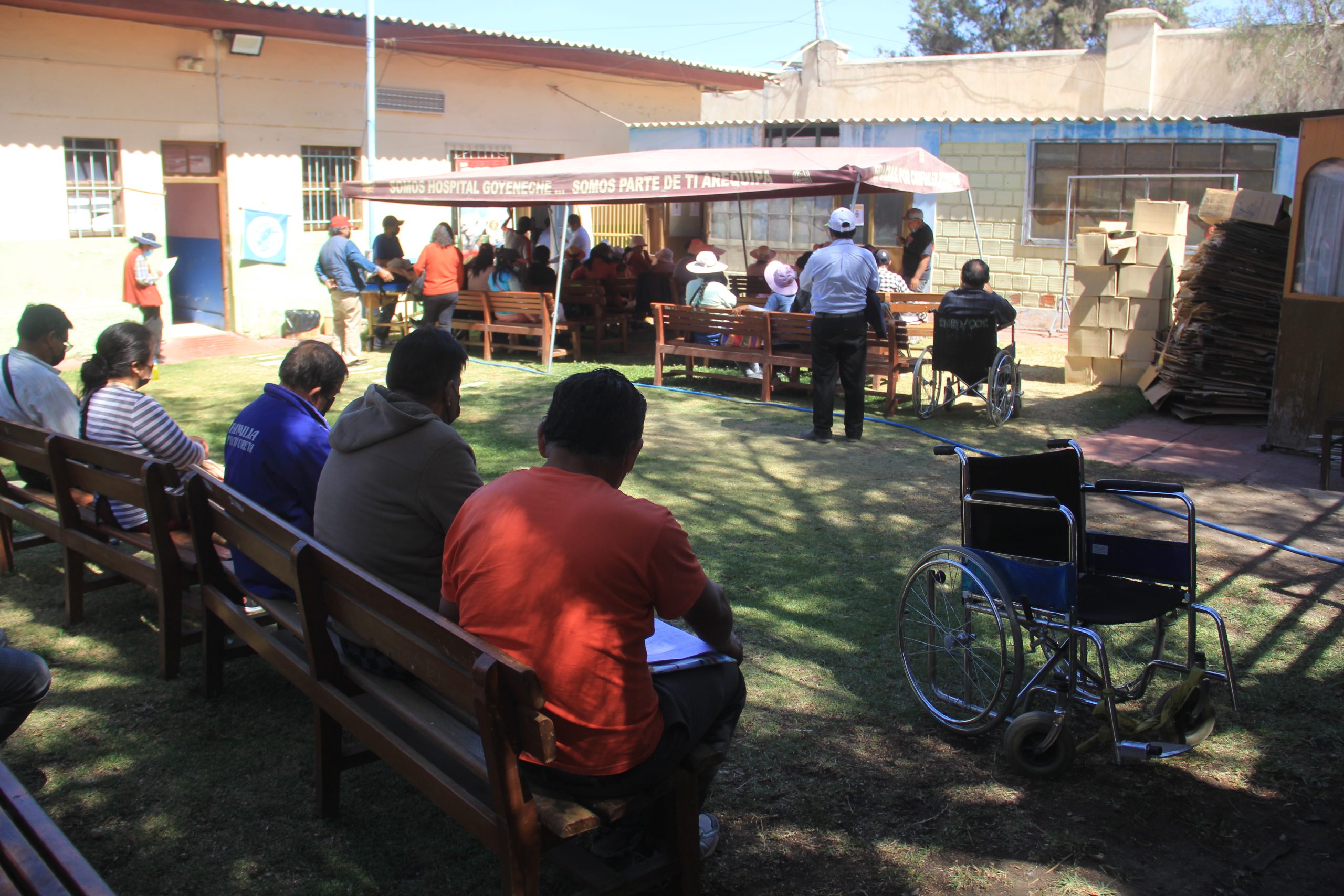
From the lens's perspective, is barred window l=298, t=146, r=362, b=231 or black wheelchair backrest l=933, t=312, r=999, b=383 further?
barred window l=298, t=146, r=362, b=231

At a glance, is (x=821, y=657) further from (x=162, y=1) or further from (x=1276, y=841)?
(x=162, y=1)

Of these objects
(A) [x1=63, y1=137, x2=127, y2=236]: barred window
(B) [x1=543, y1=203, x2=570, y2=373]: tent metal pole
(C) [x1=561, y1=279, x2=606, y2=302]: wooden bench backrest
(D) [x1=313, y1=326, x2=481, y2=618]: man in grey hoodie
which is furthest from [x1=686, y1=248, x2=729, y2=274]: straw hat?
(D) [x1=313, y1=326, x2=481, y2=618]: man in grey hoodie

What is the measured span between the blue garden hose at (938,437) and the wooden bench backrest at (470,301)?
0.58m

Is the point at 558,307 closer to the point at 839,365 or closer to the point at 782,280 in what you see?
the point at 782,280

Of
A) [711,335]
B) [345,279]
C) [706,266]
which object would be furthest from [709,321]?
[345,279]

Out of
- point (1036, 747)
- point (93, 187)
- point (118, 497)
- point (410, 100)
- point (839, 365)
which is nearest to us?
point (1036, 747)

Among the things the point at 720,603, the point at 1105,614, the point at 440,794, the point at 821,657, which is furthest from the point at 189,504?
the point at 1105,614

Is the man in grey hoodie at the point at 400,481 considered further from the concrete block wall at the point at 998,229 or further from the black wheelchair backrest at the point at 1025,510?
the concrete block wall at the point at 998,229

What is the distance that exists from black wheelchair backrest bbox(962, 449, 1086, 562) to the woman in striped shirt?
304 cm

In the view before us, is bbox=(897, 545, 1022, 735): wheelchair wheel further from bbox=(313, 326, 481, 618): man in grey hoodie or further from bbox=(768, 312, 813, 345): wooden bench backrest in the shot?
bbox=(768, 312, 813, 345): wooden bench backrest

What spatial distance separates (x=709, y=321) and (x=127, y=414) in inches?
248

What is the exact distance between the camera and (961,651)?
12.1ft

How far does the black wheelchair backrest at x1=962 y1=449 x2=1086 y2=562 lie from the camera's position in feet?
11.9

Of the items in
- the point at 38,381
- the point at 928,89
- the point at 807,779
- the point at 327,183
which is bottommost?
the point at 807,779
